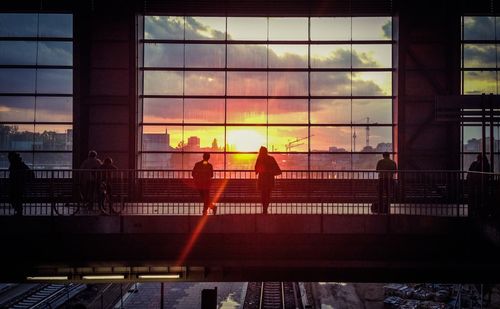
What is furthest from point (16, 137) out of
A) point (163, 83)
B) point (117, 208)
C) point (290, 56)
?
point (290, 56)

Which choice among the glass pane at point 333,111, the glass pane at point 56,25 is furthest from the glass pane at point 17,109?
the glass pane at point 333,111

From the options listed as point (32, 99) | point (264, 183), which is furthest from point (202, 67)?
point (264, 183)

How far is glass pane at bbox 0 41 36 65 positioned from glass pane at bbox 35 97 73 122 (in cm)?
178

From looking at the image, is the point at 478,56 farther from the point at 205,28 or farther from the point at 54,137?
the point at 54,137

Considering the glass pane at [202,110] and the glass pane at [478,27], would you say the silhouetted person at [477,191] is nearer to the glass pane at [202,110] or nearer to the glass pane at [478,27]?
the glass pane at [478,27]

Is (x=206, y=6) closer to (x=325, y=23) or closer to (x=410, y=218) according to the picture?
(x=325, y=23)

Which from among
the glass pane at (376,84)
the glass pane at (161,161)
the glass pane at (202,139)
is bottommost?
the glass pane at (161,161)

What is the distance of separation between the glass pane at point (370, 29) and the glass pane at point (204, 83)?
246 inches

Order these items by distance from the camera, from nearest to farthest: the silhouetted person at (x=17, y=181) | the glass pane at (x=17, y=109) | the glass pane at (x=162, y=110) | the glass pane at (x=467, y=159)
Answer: the silhouetted person at (x=17, y=181)
the glass pane at (x=467, y=159)
the glass pane at (x=17, y=109)
the glass pane at (x=162, y=110)

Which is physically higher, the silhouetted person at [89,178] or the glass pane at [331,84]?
the glass pane at [331,84]

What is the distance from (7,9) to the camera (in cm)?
2098

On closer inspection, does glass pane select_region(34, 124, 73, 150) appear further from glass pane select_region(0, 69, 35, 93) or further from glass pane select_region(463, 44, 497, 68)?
glass pane select_region(463, 44, 497, 68)

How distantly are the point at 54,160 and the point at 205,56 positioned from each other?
8.07 m

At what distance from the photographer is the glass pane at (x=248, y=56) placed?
21.4 meters
